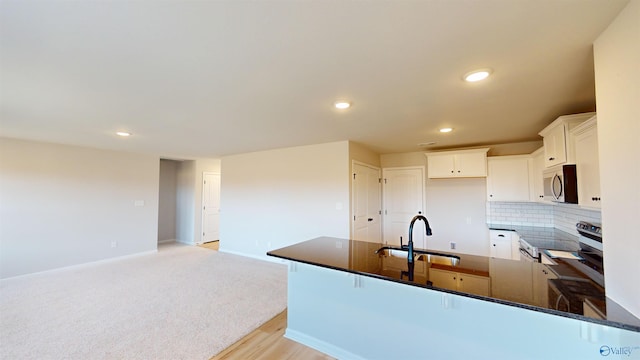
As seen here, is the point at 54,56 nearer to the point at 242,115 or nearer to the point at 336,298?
the point at 242,115

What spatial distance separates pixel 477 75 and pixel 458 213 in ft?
11.5

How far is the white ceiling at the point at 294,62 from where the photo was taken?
121 centimetres

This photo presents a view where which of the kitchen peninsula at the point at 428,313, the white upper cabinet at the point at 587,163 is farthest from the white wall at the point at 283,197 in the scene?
the white upper cabinet at the point at 587,163

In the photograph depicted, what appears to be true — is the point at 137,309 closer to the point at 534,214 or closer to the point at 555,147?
the point at 555,147

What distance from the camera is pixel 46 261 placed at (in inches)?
170

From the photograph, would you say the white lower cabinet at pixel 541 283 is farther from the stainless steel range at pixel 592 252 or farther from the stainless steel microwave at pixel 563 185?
the stainless steel microwave at pixel 563 185

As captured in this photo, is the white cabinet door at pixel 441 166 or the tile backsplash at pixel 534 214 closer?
the tile backsplash at pixel 534 214

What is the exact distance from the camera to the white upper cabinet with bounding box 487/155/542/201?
3908 millimetres

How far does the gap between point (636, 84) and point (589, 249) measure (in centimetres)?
225

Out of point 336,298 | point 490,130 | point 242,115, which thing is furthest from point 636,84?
point 242,115

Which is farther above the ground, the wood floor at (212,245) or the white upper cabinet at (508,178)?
the white upper cabinet at (508,178)

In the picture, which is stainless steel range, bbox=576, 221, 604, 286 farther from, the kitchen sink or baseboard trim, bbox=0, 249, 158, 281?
baseboard trim, bbox=0, 249, 158, 281

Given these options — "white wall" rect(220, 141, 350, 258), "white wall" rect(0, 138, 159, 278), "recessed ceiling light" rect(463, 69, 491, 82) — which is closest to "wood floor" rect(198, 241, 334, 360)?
"white wall" rect(220, 141, 350, 258)

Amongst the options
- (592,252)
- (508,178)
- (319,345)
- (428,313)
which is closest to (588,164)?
(592,252)
